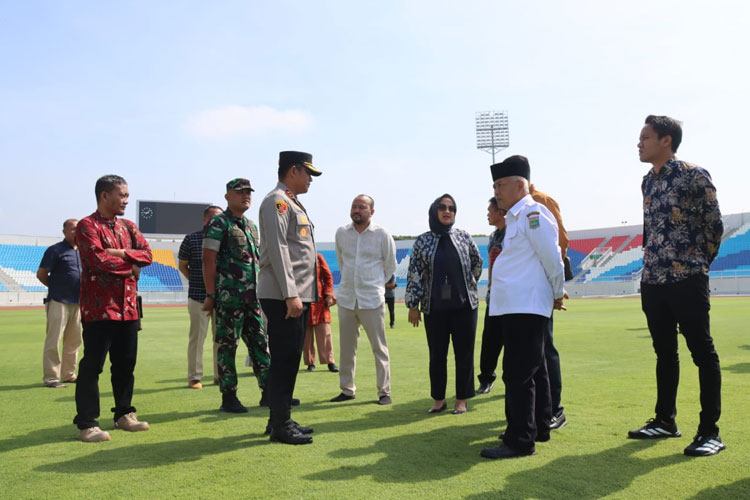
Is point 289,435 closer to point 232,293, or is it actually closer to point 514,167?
point 232,293

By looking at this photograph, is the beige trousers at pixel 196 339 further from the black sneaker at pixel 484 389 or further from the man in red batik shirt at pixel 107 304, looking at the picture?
the black sneaker at pixel 484 389

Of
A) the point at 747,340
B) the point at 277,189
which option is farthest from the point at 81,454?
the point at 747,340

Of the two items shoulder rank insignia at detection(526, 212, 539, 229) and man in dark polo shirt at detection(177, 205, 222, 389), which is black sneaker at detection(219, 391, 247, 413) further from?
shoulder rank insignia at detection(526, 212, 539, 229)

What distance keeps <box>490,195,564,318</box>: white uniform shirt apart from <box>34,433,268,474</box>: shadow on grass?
2009 millimetres

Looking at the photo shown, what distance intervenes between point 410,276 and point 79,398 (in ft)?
9.46

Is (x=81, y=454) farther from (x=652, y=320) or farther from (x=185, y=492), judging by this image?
(x=652, y=320)

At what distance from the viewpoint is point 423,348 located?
36.0 feet

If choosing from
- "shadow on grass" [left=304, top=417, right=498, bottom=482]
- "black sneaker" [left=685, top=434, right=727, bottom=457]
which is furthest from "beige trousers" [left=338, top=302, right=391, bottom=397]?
"black sneaker" [left=685, top=434, right=727, bottom=457]

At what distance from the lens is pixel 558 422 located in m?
4.55

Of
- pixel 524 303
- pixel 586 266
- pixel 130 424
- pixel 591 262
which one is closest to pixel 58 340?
pixel 130 424

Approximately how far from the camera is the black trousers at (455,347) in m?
5.37

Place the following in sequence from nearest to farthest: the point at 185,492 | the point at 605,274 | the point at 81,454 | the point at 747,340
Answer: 1. the point at 185,492
2. the point at 81,454
3. the point at 747,340
4. the point at 605,274

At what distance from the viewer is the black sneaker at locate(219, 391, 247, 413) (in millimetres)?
5527

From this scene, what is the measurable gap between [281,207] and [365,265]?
2.17m
